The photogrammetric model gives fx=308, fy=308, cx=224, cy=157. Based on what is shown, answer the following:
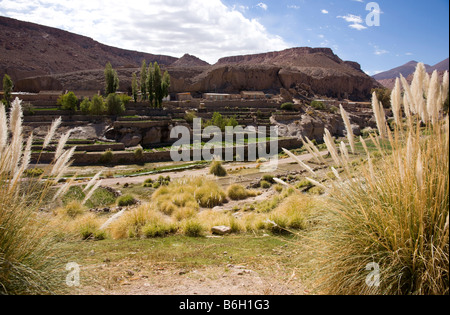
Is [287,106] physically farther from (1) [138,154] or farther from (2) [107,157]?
(2) [107,157]

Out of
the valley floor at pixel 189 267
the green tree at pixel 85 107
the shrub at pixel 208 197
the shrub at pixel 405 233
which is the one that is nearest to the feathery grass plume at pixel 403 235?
the shrub at pixel 405 233

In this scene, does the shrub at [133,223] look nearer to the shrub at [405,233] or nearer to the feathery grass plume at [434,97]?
the shrub at [405,233]

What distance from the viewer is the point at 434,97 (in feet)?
7.07

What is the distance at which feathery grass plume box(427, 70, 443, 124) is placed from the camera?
211 cm

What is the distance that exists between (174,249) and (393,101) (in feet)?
12.0

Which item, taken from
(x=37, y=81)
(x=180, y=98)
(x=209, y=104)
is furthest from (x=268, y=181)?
(x=37, y=81)

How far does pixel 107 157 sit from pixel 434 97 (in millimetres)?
26960

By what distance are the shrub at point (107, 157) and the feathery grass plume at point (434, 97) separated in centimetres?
2681

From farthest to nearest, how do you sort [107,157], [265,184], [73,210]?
[107,157] → [265,184] → [73,210]

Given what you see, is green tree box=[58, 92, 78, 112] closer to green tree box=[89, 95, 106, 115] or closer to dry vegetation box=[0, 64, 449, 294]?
green tree box=[89, 95, 106, 115]

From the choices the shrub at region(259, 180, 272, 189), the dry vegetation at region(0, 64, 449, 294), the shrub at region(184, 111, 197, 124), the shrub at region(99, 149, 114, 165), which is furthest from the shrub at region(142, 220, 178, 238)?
the shrub at region(184, 111, 197, 124)

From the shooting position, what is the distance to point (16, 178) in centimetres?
272

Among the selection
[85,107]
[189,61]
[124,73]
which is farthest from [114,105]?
[189,61]

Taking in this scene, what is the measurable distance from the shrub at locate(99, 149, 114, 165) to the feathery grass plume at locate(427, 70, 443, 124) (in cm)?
2681
